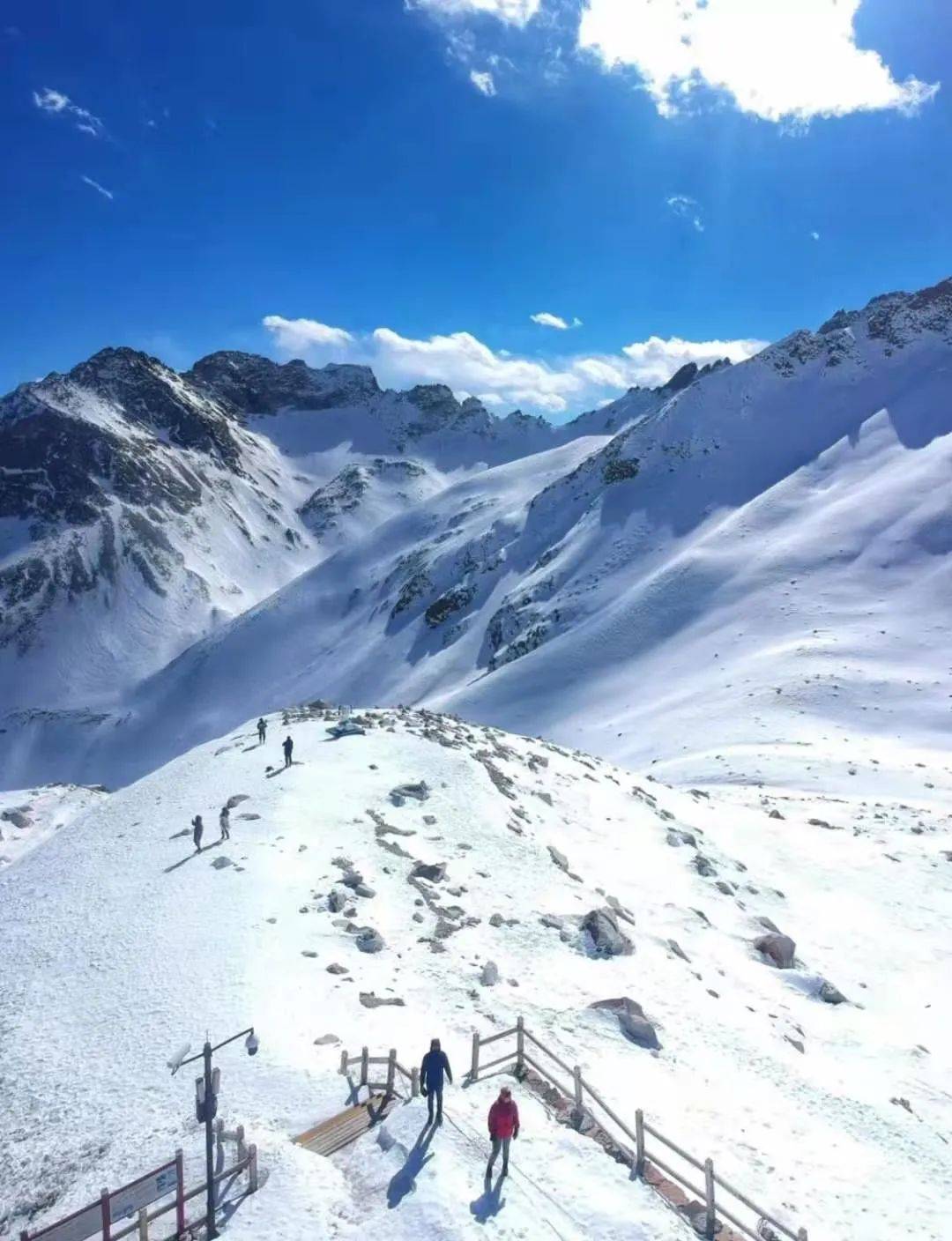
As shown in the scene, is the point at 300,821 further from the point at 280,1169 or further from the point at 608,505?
the point at 608,505

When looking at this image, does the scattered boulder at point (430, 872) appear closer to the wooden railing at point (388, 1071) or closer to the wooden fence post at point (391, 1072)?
the wooden railing at point (388, 1071)

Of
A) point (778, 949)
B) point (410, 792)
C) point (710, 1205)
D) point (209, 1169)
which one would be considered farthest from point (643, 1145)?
point (410, 792)

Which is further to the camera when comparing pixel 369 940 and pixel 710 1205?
pixel 369 940

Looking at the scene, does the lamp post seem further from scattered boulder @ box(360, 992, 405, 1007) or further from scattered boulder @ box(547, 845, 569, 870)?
scattered boulder @ box(547, 845, 569, 870)

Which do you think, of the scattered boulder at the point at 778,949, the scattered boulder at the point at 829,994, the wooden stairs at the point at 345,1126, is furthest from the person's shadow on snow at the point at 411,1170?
the scattered boulder at the point at 778,949

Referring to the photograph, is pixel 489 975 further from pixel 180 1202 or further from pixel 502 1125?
pixel 180 1202

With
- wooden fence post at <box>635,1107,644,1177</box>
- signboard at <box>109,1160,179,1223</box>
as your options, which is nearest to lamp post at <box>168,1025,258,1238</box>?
signboard at <box>109,1160,179,1223</box>
